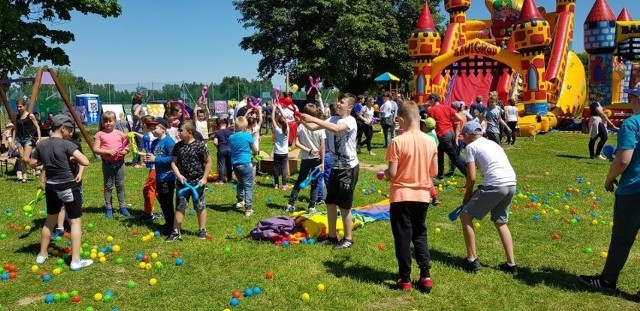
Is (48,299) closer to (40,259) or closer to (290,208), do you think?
(40,259)

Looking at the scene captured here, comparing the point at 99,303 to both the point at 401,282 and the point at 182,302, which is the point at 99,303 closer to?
the point at 182,302

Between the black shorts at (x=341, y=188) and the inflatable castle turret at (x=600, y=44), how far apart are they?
22.1 meters

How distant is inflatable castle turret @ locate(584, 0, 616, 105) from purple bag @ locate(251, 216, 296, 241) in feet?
72.7

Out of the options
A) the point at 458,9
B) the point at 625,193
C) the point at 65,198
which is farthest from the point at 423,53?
the point at 65,198

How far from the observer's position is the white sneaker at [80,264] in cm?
590

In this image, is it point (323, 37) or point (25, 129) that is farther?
point (323, 37)

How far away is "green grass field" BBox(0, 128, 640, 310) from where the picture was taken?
490cm

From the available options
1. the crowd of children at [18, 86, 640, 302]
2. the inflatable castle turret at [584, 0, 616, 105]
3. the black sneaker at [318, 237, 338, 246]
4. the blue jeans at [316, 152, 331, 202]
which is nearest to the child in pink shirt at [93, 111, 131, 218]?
the crowd of children at [18, 86, 640, 302]

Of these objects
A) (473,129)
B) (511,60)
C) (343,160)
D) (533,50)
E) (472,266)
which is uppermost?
(533,50)

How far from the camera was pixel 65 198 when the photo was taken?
5.92 m

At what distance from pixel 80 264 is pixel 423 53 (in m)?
20.6

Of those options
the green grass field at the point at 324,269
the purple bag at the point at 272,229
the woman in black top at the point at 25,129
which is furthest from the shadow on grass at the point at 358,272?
the woman in black top at the point at 25,129

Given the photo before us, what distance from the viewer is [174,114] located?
35.4 feet

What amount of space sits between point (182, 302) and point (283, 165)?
5877mm
